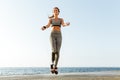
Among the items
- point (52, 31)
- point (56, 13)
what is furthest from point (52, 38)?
point (56, 13)

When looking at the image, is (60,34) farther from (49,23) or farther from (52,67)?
(52,67)

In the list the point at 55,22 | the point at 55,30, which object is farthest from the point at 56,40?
the point at 55,22

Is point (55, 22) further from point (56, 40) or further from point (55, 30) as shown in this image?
point (56, 40)

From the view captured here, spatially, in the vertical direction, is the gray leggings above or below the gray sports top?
below

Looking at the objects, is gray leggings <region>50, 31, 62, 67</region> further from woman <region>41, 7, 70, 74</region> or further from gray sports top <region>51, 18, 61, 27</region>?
gray sports top <region>51, 18, 61, 27</region>

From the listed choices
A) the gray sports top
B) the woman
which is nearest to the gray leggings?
the woman

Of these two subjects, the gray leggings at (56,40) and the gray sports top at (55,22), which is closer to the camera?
the gray leggings at (56,40)

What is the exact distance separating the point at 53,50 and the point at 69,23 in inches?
42.2

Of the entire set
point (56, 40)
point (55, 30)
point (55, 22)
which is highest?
point (55, 22)

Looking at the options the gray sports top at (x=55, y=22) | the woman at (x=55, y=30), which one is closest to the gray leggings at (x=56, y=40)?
the woman at (x=55, y=30)

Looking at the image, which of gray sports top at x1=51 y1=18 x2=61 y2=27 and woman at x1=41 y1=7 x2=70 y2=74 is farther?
gray sports top at x1=51 y1=18 x2=61 y2=27

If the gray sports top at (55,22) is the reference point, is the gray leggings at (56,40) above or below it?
below

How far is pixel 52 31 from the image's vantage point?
9.95 m

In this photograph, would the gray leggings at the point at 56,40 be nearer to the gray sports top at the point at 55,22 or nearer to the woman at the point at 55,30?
the woman at the point at 55,30
